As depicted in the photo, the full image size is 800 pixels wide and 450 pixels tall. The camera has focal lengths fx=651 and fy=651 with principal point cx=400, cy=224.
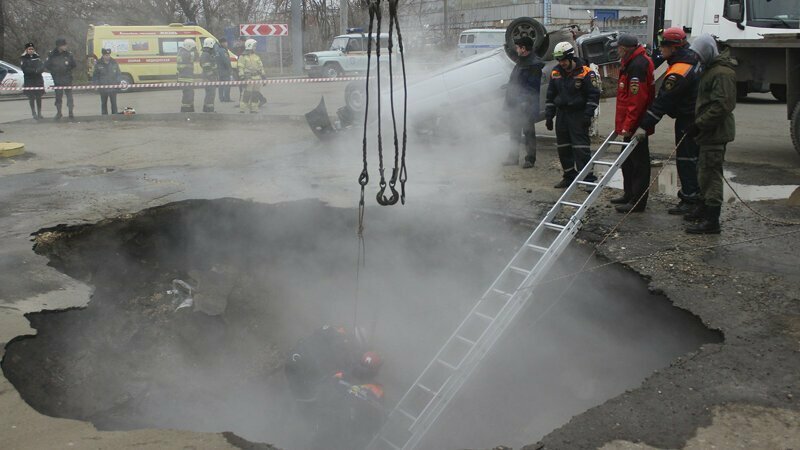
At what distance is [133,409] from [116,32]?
17.2m

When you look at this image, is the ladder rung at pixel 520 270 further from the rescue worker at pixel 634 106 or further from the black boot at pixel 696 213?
the black boot at pixel 696 213

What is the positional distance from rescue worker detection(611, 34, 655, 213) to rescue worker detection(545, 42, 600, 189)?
2.33ft

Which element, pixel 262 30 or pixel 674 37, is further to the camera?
pixel 262 30

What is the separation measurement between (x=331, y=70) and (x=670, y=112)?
1958 centimetres

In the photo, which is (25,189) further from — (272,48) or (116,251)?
(272,48)

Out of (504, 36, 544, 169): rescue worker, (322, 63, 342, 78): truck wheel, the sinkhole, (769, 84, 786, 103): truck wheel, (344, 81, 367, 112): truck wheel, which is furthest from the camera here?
(322, 63, 342, 78): truck wheel

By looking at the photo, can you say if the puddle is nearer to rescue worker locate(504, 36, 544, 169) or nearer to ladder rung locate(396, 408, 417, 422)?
rescue worker locate(504, 36, 544, 169)

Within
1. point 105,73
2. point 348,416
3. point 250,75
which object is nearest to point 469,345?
point 348,416

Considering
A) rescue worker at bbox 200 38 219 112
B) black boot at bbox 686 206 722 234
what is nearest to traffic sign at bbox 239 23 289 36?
rescue worker at bbox 200 38 219 112

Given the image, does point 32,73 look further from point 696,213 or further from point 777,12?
point 777,12

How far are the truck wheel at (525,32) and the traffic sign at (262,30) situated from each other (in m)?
12.3

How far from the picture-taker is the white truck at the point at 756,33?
8086mm

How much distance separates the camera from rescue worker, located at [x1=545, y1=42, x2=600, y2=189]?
270 inches

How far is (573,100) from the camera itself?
6918mm
